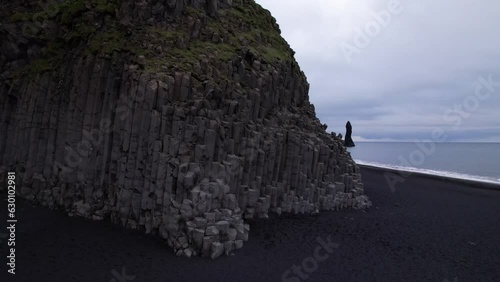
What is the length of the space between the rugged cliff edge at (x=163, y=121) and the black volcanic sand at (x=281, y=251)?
3.01ft

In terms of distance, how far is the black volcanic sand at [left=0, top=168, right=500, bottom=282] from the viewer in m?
12.4

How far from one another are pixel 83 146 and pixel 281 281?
12.5 meters

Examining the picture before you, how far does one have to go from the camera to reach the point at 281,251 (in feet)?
49.1

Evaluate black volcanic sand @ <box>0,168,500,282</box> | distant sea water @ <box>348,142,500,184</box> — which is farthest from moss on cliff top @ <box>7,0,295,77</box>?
distant sea water @ <box>348,142,500,184</box>

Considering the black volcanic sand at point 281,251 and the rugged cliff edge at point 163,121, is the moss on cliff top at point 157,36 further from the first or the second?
the black volcanic sand at point 281,251

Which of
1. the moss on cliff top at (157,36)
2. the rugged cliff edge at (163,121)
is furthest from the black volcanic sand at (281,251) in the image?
the moss on cliff top at (157,36)

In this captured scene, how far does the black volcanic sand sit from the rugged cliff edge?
3.01ft

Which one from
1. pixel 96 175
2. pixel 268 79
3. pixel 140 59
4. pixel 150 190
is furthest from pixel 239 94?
pixel 96 175

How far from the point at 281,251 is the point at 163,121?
26.6ft

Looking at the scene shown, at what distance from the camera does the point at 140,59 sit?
16594mm

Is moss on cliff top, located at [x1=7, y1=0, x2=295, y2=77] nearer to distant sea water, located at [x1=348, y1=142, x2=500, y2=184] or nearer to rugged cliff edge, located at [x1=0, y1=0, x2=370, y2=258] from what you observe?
rugged cliff edge, located at [x1=0, y1=0, x2=370, y2=258]

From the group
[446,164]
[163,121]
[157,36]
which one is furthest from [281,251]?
[446,164]

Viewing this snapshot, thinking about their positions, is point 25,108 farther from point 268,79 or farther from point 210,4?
point 268,79

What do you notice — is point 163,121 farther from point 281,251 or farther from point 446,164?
point 446,164
